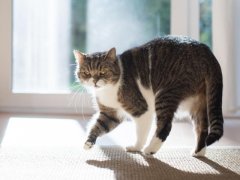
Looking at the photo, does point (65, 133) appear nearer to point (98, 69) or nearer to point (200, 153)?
point (98, 69)

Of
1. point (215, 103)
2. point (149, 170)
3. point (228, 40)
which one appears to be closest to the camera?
point (149, 170)

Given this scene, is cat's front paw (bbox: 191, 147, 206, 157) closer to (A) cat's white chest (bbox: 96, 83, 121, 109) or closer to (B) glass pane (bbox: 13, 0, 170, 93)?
(A) cat's white chest (bbox: 96, 83, 121, 109)

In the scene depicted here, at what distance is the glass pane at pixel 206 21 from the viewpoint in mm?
2898

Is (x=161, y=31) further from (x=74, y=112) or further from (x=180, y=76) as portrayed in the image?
(x=180, y=76)

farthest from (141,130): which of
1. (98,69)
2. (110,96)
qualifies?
(98,69)

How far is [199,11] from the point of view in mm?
2898

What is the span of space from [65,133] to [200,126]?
772 mm

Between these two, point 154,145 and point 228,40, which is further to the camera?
point 228,40

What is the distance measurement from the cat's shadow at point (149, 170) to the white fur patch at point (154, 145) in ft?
0.11

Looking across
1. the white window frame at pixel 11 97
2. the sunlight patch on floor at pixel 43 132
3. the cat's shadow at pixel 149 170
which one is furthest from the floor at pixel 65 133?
the cat's shadow at pixel 149 170

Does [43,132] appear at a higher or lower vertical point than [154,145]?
lower

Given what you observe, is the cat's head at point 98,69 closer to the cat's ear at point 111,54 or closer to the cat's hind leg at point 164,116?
the cat's ear at point 111,54

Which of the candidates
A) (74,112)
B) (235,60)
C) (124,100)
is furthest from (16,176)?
(235,60)

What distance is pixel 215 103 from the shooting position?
5.31 ft
